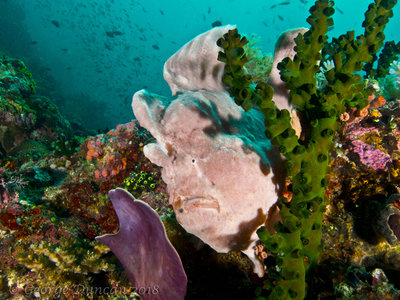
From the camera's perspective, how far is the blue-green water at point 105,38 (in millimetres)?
29842

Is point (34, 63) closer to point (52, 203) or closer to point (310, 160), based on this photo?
point (52, 203)

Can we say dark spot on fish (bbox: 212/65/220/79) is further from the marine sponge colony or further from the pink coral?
the pink coral

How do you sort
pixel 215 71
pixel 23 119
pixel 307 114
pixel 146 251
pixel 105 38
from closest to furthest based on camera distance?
pixel 307 114 < pixel 146 251 < pixel 215 71 < pixel 23 119 < pixel 105 38

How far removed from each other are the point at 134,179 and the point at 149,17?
125108 millimetres

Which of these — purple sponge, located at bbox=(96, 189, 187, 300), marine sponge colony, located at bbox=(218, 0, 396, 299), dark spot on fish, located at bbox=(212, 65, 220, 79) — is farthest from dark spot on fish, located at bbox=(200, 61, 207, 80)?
purple sponge, located at bbox=(96, 189, 187, 300)

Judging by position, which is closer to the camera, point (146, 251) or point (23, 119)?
point (146, 251)

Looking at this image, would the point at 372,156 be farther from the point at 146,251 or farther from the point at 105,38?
the point at 105,38

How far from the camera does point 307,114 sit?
1909 mm

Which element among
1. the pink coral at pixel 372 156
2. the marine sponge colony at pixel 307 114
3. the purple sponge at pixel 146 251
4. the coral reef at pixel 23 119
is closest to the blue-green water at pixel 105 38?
the coral reef at pixel 23 119

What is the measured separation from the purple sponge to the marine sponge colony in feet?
2.48

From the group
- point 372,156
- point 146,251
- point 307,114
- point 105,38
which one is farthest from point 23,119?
point 105,38

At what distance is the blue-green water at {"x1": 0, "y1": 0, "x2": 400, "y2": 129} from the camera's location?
2984cm

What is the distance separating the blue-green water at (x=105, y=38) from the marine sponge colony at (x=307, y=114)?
2492 centimetres

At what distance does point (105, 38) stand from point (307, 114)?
286 ft
